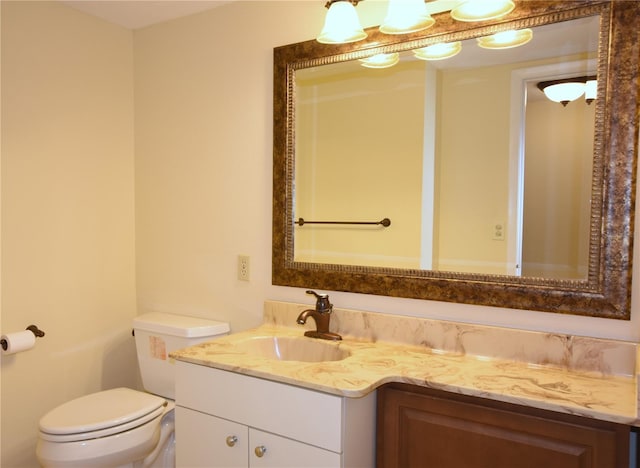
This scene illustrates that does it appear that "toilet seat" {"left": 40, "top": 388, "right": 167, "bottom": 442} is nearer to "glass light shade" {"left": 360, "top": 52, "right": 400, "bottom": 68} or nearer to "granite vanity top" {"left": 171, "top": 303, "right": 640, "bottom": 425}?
"granite vanity top" {"left": 171, "top": 303, "right": 640, "bottom": 425}

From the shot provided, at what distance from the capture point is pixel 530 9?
4.77ft

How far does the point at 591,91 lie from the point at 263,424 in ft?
4.47

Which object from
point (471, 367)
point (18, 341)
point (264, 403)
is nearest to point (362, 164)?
point (471, 367)

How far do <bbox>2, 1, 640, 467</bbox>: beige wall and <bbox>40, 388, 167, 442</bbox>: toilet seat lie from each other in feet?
0.97

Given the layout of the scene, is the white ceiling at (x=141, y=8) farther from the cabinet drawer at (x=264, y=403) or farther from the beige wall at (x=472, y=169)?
the cabinet drawer at (x=264, y=403)

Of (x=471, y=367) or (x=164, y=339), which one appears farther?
(x=164, y=339)

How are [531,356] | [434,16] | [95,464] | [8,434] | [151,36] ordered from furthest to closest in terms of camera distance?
1. [151,36]
2. [8,434]
3. [95,464]
4. [434,16]
5. [531,356]

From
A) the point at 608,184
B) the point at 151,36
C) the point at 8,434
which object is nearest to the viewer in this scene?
the point at 608,184

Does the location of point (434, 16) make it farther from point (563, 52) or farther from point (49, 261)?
point (49, 261)

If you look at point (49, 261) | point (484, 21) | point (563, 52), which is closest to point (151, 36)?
point (49, 261)

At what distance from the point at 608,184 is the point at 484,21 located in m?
0.64

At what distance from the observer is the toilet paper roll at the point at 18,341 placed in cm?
188

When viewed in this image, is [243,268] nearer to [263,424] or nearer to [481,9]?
[263,424]

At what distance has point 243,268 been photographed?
2082 mm
